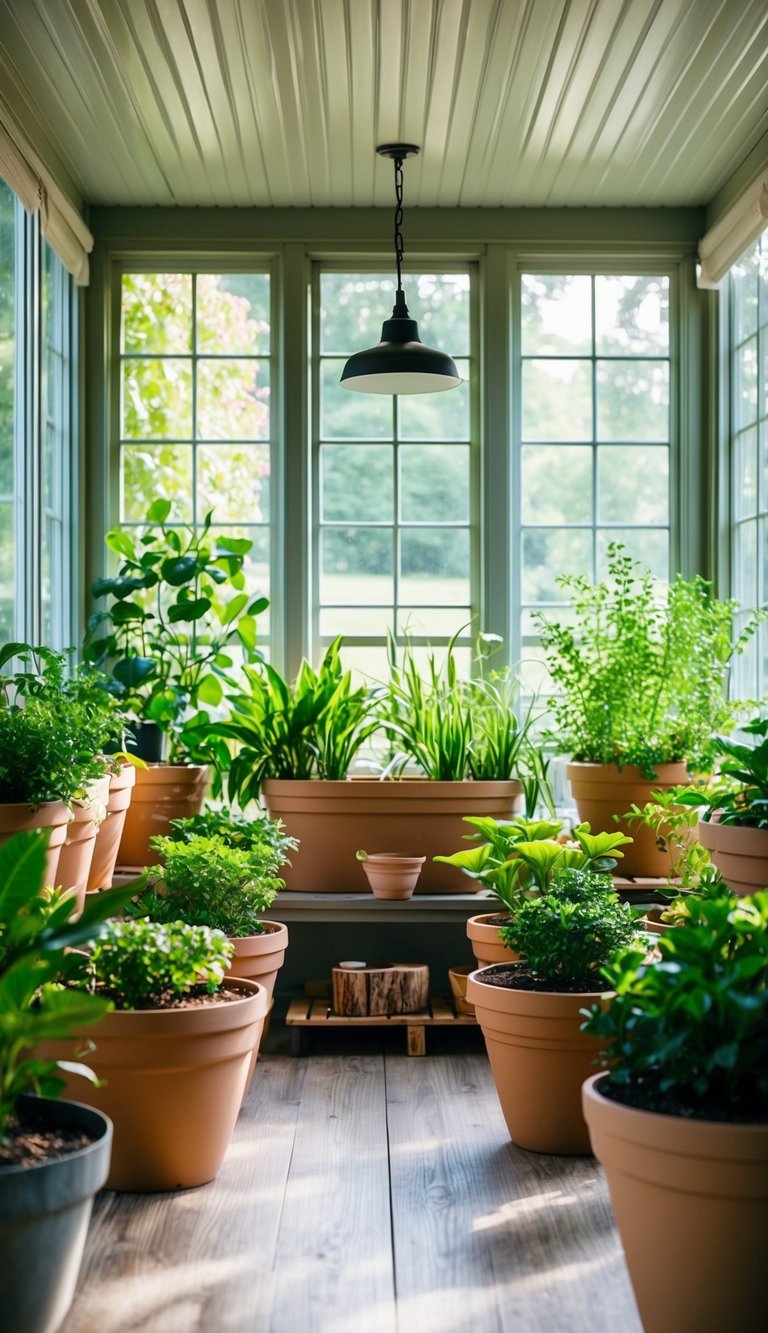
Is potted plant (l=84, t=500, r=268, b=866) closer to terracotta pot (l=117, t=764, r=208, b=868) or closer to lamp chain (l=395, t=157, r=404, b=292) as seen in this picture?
terracotta pot (l=117, t=764, r=208, b=868)

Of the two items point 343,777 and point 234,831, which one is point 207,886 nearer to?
point 234,831

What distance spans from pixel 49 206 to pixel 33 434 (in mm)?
743

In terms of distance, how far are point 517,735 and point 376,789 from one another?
52 cm

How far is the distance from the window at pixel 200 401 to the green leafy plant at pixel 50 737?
5.24 feet

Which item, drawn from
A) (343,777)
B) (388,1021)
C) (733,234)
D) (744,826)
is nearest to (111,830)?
(343,777)

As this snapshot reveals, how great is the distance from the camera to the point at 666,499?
4.72 metres

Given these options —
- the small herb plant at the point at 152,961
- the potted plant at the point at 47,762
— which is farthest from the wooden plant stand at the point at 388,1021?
the small herb plant at the point at 152,961

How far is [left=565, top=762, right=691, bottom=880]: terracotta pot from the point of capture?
154 inches

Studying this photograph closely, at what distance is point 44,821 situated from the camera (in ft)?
9.00

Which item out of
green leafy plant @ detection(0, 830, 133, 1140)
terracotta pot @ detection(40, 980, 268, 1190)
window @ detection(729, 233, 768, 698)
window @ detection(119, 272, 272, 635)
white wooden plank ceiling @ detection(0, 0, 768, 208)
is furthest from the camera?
window @ detection(119, 272, 272, 635)

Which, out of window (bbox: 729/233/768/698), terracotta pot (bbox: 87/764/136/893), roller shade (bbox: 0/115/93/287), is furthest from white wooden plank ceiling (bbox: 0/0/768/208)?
terracotta pot (bbox: 87/764/136/893)

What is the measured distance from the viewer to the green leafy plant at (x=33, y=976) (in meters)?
1.83

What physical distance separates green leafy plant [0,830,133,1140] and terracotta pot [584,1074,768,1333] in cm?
82

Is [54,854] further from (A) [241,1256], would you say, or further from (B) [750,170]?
(B) [750,170]
